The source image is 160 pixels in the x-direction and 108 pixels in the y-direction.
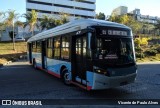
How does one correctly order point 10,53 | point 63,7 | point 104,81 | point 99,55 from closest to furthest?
point 104,81, point 99,55, point 10,53, point 63,7

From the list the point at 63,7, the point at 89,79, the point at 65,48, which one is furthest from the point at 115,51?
the point at 63,7

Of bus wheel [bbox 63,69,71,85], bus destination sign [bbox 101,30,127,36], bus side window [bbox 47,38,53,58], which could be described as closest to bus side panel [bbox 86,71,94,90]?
bus destination sign [bbox 101,30,127,36]

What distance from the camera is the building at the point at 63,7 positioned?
94.9 metres

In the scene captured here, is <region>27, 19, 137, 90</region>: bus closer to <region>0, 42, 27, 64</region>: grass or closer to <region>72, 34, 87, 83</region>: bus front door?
<region>72, 34, 87, 83</region>: bus front door

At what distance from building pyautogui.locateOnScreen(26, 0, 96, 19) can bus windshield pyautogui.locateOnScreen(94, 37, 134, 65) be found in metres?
83.5

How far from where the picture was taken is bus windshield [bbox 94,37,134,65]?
364 inches

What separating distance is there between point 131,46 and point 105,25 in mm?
1452

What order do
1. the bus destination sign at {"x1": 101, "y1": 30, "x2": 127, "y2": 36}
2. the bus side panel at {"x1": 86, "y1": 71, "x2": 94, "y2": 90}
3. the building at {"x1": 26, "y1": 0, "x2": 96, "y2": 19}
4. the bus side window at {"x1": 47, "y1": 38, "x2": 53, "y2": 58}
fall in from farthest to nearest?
the building at {"x1": 26, "y1": 0, "x2": 96, "y2": 19}, the bus side window at {"x1": 47, "y1": 38, "x2": 53, "y2": 58}, the bus destination sign at {"x1": 101, "y1": 30, "x2": 127, "y2": 36}, the bus side panel at {"x1": 86, "y1": 71, "x2": 94, "y2": 90}

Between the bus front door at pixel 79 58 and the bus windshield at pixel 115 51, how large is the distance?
928 mm

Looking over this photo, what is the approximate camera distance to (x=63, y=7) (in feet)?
329

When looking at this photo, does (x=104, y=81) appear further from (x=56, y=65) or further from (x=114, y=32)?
(x=56, y=65)

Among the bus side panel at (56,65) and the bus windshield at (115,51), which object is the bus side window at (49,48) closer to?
the bus side panel at (56,65)

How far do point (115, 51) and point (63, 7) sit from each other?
305 ft

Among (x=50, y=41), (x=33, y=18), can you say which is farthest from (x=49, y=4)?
(x=50, y=41)
